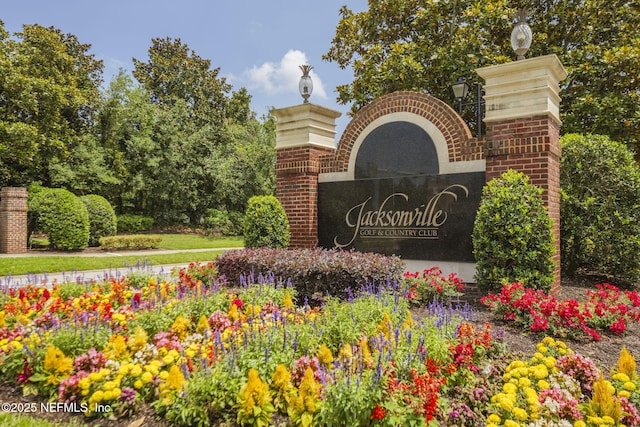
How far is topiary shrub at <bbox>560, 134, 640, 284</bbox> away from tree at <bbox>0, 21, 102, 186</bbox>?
20520 mm

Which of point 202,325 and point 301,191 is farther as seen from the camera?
point 301,191

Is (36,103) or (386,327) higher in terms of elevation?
(36,103)

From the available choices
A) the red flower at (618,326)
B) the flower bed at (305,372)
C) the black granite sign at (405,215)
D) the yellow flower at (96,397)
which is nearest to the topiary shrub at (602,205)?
the black granite sign at (405,215)

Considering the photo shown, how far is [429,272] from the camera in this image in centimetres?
618

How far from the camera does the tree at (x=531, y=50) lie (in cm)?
1181

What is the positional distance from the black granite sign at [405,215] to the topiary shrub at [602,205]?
2.14 meters

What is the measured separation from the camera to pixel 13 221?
583 inches

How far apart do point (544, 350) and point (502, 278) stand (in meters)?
2.41

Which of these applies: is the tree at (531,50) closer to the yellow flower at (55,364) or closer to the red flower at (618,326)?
the red flower at (618,326)

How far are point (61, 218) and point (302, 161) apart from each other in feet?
36.5

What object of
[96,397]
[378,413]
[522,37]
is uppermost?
[522,37]

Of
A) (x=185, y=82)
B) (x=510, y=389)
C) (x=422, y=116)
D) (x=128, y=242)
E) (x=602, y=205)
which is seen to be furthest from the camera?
(x=185, y=82)

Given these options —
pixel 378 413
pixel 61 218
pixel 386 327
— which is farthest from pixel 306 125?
pixel 61 218

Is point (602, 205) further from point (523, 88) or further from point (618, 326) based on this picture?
point (618, 326)
